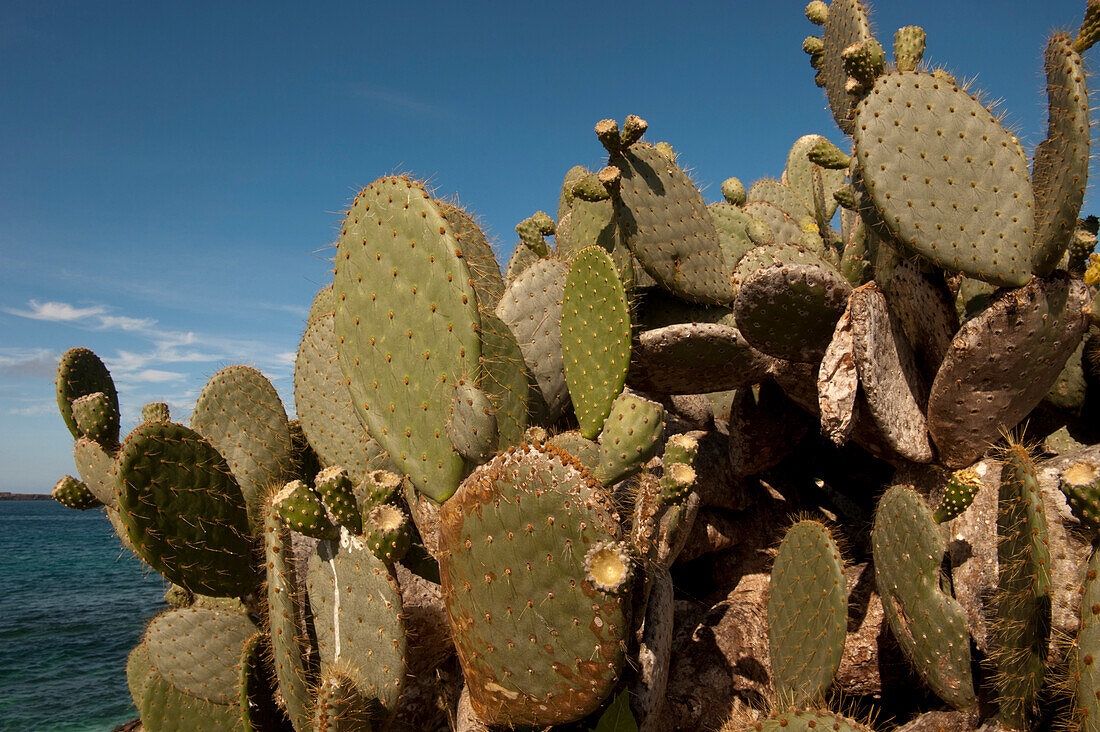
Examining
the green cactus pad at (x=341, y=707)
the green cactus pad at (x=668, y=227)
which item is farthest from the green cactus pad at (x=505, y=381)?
the green cactus pad at (x=668, y=227)

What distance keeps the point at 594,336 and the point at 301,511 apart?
1210 millimetres

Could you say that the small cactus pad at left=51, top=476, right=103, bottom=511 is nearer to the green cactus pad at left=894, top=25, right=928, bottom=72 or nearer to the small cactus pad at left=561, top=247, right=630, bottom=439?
the small cactus pad at left=561, top=247, right=630, bottom=439

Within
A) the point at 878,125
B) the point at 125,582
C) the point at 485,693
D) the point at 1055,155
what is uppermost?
the point at 878,125

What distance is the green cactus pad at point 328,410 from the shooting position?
292 cm

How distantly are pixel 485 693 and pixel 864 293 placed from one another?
1941mm

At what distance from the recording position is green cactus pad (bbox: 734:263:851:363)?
247 cm

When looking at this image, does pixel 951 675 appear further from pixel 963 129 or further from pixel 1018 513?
pixel 963 129

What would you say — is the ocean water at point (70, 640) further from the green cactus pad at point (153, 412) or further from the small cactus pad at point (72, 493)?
the green cactus pad at point (153, 412)

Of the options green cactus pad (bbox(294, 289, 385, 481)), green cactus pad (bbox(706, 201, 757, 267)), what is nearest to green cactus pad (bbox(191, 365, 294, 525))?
green cactus pad (bbox(294, 289, 385, 481))

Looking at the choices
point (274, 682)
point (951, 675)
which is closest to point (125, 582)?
point (274, 682)

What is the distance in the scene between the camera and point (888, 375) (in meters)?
2.51

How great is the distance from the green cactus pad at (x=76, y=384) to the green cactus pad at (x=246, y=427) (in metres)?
0.53

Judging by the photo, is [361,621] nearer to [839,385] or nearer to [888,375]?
[839,385]

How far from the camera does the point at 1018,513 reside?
1.88 m
